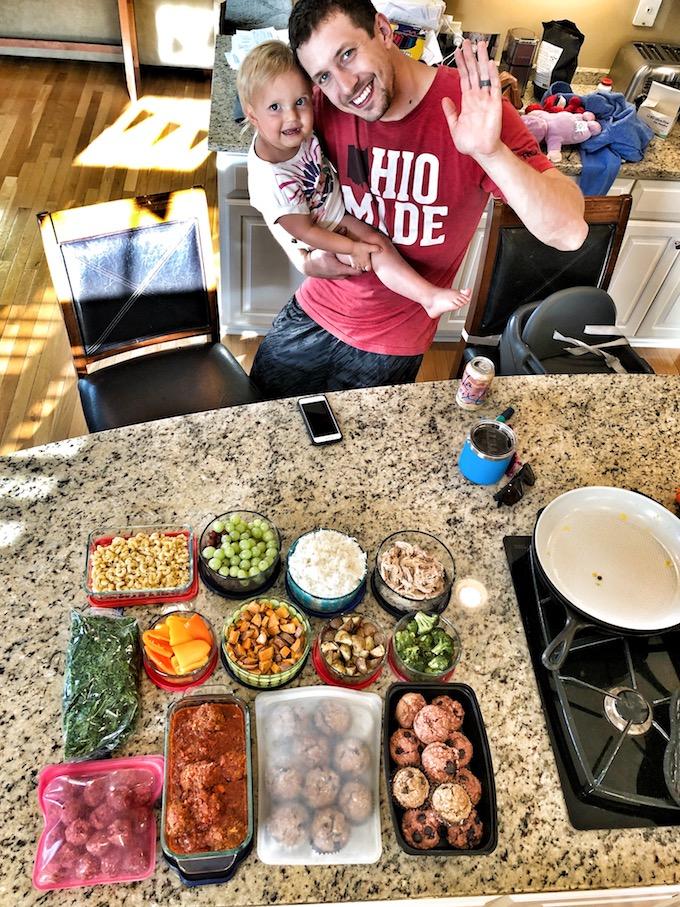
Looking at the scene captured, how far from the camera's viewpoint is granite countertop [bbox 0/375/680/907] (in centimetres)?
114

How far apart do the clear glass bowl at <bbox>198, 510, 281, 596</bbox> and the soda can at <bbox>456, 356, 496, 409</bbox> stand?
61 centimetres

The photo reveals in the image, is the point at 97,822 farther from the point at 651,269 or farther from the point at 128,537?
the point at 651,269

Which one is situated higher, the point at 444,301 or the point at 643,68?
the point at 643,68

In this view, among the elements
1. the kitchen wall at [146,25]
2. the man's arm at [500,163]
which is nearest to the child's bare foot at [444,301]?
the man's arm at [500,163]

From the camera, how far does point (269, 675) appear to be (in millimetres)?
1261

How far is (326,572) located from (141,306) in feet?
3.74

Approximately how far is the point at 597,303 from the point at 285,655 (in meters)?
1.47

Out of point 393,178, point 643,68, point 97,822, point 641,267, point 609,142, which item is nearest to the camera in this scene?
point 97,822

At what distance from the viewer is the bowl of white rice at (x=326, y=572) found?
136 cm

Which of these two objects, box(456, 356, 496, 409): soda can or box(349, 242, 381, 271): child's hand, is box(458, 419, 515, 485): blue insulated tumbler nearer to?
box(456, 356, 496, 409): soda can

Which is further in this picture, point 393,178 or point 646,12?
point 646,12

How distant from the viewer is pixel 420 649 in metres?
1.33

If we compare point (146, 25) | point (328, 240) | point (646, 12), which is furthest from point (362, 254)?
point (146, 25)

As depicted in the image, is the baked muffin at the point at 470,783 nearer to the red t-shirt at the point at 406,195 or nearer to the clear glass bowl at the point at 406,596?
the clear glass bowl at the point at 406,596
